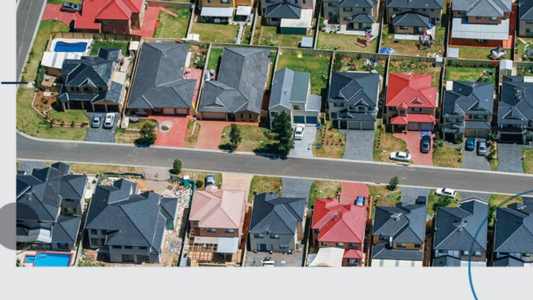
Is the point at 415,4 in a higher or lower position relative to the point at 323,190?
higher

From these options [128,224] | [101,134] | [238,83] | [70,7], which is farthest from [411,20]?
[128,224]

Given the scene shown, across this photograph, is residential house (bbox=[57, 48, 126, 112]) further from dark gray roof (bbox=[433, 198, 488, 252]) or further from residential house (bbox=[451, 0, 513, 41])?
dark gray roof (bbox=[433, 198, 488, 252])

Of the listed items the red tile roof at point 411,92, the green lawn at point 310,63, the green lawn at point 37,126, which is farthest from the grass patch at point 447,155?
the green lawn at point 37,126

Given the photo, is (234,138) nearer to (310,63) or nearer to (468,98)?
(310,63)

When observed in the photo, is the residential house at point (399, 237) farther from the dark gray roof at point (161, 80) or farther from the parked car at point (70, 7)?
the parked car at point (70, 7)

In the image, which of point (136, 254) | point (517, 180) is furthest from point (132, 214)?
point (517, 180)
